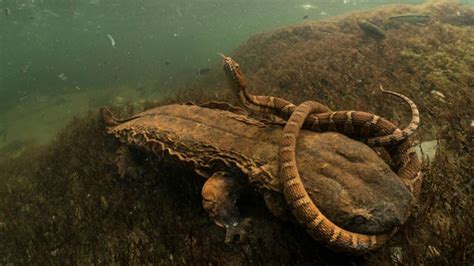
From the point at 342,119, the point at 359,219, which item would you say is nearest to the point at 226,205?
the point at 359,219

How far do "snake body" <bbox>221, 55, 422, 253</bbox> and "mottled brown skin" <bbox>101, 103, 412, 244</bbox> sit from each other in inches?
6.5

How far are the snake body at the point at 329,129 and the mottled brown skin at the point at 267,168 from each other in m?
0.16

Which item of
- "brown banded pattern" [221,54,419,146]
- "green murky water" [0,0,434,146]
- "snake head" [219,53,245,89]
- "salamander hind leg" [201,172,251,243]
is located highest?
"snake head" [219,53,245,89]

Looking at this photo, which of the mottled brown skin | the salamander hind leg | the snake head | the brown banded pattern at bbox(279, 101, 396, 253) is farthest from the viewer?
the snake head

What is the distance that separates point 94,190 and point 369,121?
593 cm

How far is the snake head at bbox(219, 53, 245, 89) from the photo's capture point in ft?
17.2

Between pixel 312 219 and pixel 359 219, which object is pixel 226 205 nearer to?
pixel 312 219

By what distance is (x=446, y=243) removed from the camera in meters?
3.51

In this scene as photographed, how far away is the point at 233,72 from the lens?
5309 mm

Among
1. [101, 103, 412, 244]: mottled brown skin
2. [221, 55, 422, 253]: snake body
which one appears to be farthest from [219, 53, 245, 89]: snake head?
[101, 103, 412, 244]: mottled brown skin

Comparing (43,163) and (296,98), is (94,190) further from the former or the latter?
(296,98)

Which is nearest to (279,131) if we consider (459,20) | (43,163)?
(43,163)

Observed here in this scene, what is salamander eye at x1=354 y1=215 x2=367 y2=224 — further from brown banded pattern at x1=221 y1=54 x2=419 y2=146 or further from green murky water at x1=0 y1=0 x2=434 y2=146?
green murky water at x1=0 y1=0 x2=434 y2=146

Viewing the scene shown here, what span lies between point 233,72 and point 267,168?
179cm
